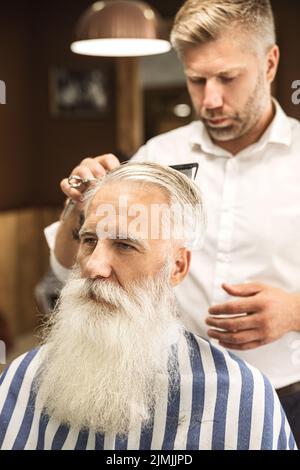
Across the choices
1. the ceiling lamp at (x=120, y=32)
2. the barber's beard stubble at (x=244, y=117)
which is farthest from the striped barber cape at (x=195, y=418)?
the ceiling lamp at (x=120, y=32)

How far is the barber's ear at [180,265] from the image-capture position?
145cm

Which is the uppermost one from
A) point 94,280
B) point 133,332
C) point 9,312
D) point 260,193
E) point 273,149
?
point 273,149

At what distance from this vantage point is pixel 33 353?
155 centimetres

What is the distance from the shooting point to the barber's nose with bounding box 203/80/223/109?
155 cm

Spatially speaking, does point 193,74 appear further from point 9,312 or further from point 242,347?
point 9,312

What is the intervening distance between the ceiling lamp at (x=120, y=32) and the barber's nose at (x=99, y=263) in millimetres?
2106

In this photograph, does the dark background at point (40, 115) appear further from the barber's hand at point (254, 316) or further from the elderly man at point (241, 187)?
the barber's hand at point (254, 316)

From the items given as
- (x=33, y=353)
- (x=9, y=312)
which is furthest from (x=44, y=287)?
(x=33, y=353)

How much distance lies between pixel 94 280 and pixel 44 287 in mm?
2564

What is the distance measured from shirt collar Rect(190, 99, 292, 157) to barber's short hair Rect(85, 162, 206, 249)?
13.0 inches

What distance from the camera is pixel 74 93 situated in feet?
19.5

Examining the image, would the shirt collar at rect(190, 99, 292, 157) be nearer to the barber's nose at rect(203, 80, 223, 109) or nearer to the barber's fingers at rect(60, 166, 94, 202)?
the barber's nose at rect(203, 80, 223, 109)

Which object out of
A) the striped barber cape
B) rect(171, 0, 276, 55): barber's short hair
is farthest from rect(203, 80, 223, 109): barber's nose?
the striped barber cape

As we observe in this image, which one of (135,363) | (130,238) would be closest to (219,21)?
(130,238)
